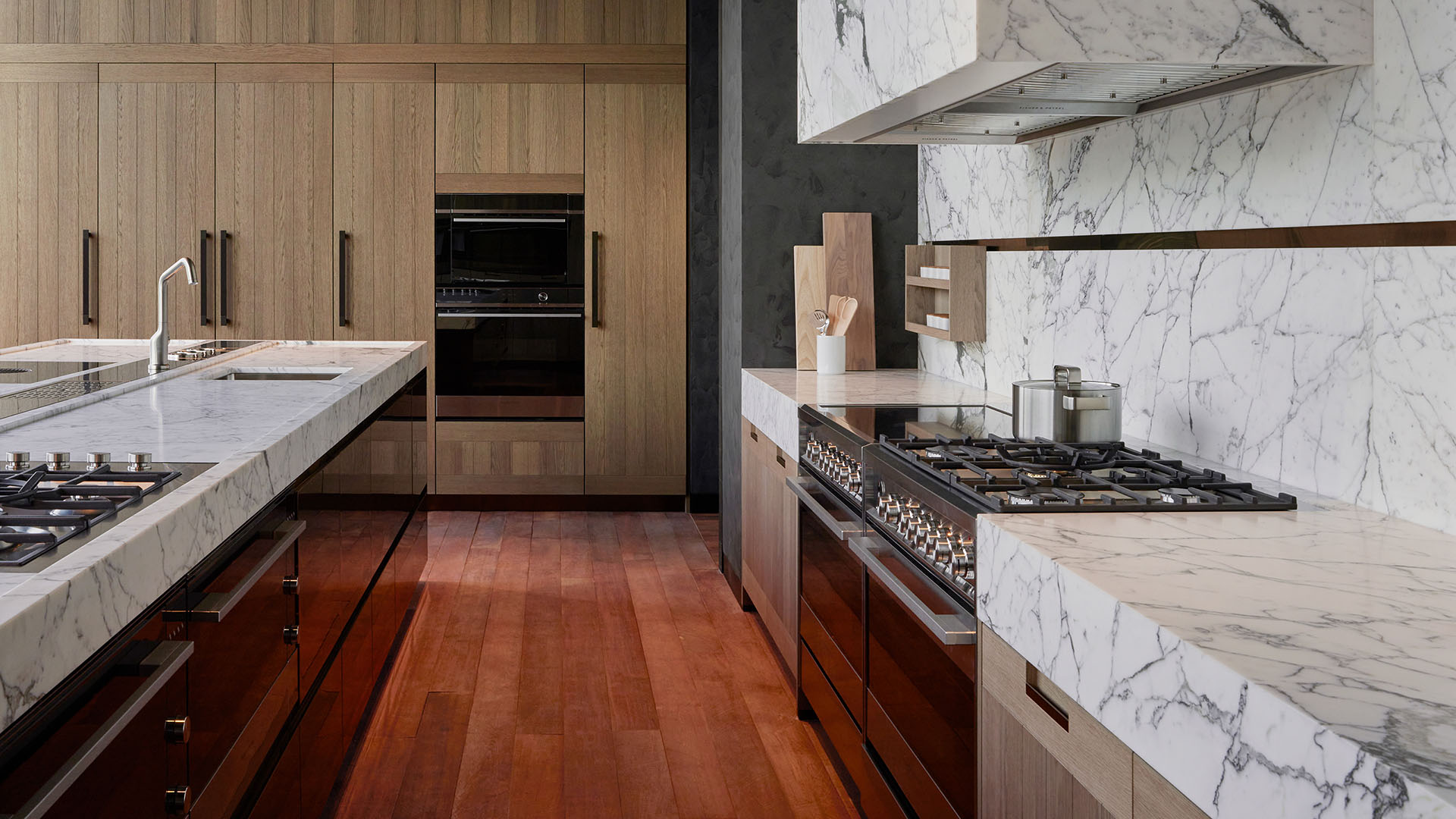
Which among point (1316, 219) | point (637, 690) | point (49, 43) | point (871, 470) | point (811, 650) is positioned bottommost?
point (637, 690)

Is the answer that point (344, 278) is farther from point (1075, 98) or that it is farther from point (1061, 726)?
point (1061, 726)

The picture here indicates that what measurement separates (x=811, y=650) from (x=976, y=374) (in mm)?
1077

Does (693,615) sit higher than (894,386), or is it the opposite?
(894,386)

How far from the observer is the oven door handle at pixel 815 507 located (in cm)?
244

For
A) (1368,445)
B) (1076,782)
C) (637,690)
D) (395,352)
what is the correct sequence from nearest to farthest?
(1076,782) → (1368,445) → (637,690) → (395,352)

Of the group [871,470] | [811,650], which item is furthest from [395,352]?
[871,470]

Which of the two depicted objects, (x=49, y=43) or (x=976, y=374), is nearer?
(x=976, y=374)

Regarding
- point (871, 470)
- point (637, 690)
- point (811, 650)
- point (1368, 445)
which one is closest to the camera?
point (1368, 445)

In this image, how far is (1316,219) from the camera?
1.92 m

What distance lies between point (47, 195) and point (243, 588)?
497cm

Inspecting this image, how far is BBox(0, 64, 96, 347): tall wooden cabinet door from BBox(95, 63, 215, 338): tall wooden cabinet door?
0.24ft

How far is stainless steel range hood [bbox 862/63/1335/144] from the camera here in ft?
6.32

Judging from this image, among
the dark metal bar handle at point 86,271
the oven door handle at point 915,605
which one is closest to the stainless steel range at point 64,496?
the oven door handle at point 915,605

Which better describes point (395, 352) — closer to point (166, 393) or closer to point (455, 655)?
point (455, 655)
